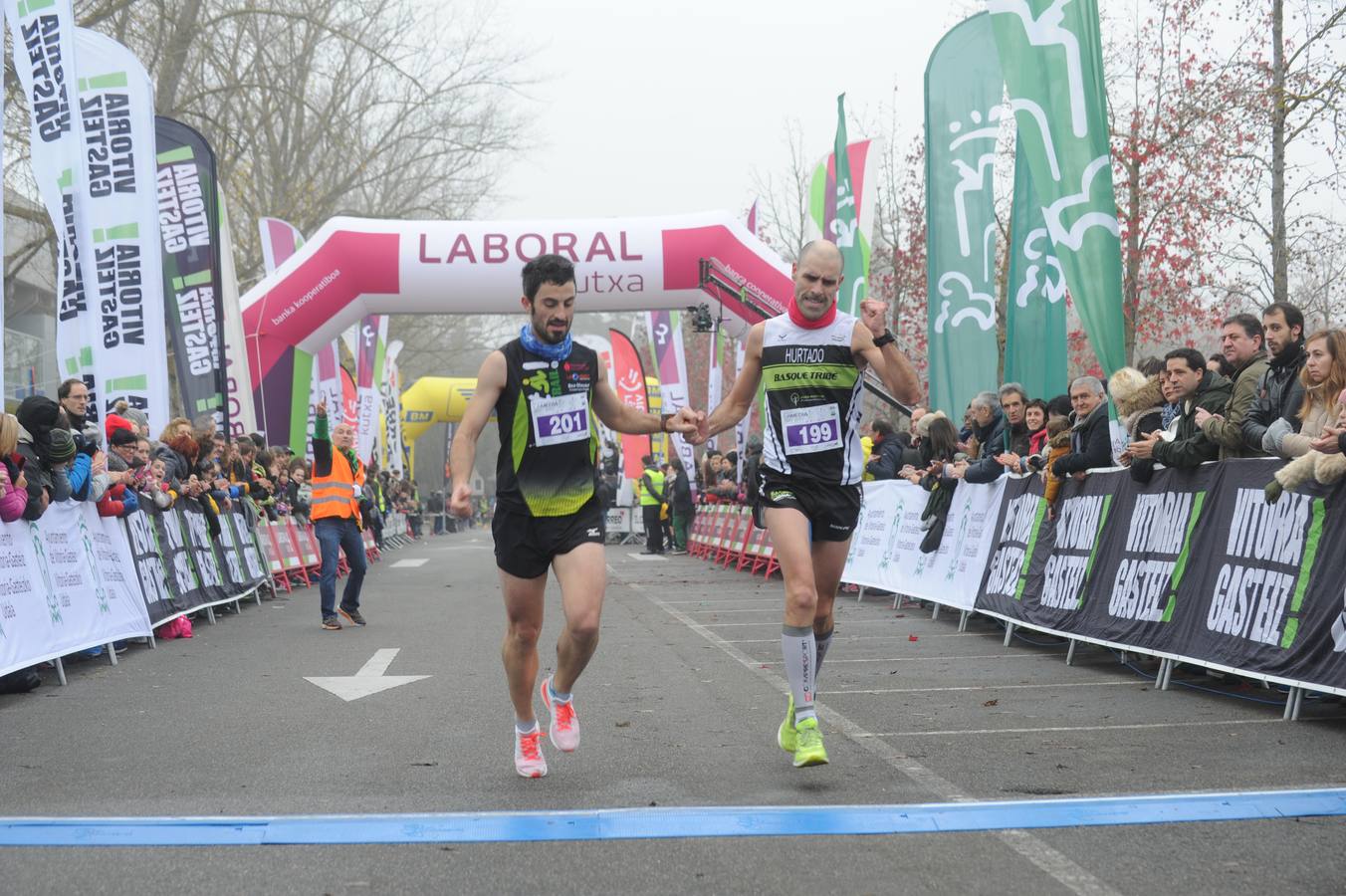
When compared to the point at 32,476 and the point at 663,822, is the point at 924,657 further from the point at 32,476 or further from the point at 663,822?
the point at 32,476

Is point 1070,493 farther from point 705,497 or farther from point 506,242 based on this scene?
point 705,497

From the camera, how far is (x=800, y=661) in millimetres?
6211

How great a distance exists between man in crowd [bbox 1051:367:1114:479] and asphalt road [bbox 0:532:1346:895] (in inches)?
52.8

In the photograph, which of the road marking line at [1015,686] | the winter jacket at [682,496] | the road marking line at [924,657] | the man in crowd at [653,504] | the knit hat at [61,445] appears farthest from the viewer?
the man in crowd at [653,504]

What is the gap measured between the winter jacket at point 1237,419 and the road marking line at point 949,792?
2826 mm

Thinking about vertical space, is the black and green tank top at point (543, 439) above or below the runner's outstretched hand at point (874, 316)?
below

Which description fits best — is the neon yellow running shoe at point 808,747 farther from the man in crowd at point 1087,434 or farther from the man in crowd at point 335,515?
the man in crowd at point 335,515

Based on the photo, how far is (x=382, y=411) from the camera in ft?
134

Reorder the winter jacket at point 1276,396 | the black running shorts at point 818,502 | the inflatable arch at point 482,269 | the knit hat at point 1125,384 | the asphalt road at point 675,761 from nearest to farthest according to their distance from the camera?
the asphalt road at point 675,761, the black running shorts at point 818,502, the winter jacket at point 1276,396, the knit hat at point 1125,384, the inflatable arch at point 482,269

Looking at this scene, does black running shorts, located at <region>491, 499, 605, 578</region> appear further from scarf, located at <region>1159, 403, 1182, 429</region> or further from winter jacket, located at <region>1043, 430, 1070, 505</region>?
winter jacket, located at <region>1043, 430, 1070, 505</region>

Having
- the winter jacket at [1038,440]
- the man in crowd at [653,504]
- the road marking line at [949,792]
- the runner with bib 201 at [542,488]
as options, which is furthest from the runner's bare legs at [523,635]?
the man in crowd at [653,504]

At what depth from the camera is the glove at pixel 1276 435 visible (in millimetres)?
7828

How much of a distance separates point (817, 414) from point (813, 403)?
52 millimetres

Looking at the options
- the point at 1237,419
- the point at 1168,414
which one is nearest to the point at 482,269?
the point at 1168,414
